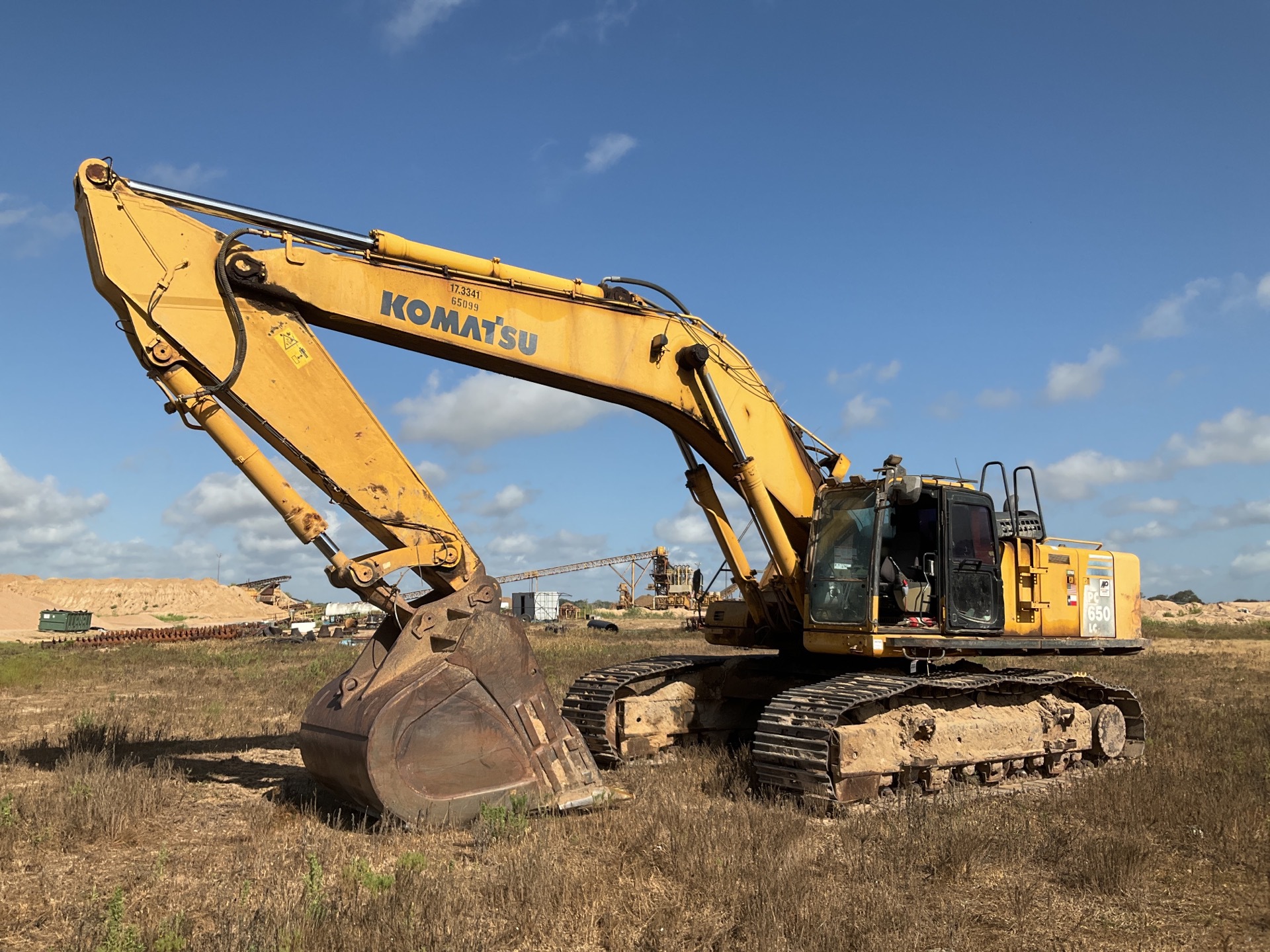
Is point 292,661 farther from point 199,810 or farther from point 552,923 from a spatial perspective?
point 552,923

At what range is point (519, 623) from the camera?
776 cm

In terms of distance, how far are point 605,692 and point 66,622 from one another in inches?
1823

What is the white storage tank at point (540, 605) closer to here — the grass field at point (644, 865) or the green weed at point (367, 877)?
the grass field at point (644, 865)

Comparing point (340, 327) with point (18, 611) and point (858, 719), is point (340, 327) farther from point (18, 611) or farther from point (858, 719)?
point (18, 611)

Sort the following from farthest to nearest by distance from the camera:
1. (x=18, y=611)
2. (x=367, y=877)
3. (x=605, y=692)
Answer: (x=18, y=611)
(x=605, y=692)
(x=367, y=877)

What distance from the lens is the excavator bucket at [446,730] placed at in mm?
6863

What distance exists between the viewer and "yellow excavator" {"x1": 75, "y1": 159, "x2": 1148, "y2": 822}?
7129 millimetres

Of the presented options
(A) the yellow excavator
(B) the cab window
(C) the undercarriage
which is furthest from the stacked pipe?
(B) the cab window

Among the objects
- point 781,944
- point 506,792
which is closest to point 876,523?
point 506,792

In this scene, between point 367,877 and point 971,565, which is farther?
point 971,565

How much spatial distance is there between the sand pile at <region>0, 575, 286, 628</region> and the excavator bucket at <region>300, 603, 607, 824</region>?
67658 millimetres

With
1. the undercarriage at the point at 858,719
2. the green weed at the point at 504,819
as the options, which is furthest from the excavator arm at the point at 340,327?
the undercarriage at the point at 858,719

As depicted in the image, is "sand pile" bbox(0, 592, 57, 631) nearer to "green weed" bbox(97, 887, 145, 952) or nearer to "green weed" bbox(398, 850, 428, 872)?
"green weed" bbox(398, 850, 428, 872)

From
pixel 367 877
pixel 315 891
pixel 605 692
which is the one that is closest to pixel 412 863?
pixel 367 877
